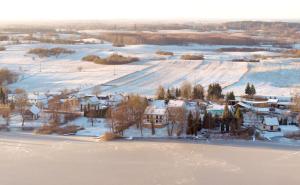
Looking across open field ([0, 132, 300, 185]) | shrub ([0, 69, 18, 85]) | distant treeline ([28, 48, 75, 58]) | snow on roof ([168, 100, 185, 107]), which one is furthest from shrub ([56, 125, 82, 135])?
distant treeline ([28, 48, 75, 58])

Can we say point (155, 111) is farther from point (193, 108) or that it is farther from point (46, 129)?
point (46, 129)

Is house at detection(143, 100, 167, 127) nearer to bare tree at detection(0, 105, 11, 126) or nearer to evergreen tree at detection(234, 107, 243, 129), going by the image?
evergreen tree at detection(234, 107, 243, 129)

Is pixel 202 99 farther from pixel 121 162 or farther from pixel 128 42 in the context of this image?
pixel 128 42

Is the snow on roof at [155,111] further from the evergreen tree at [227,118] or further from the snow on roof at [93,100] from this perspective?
the snow on roof at [93,100]

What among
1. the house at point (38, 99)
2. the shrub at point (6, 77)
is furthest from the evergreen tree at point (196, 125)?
the shrub at point (6, 77)

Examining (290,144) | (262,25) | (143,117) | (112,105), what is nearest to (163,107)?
(143,117)

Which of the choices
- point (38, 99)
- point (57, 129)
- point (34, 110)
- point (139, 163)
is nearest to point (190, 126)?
point (139, 163)
